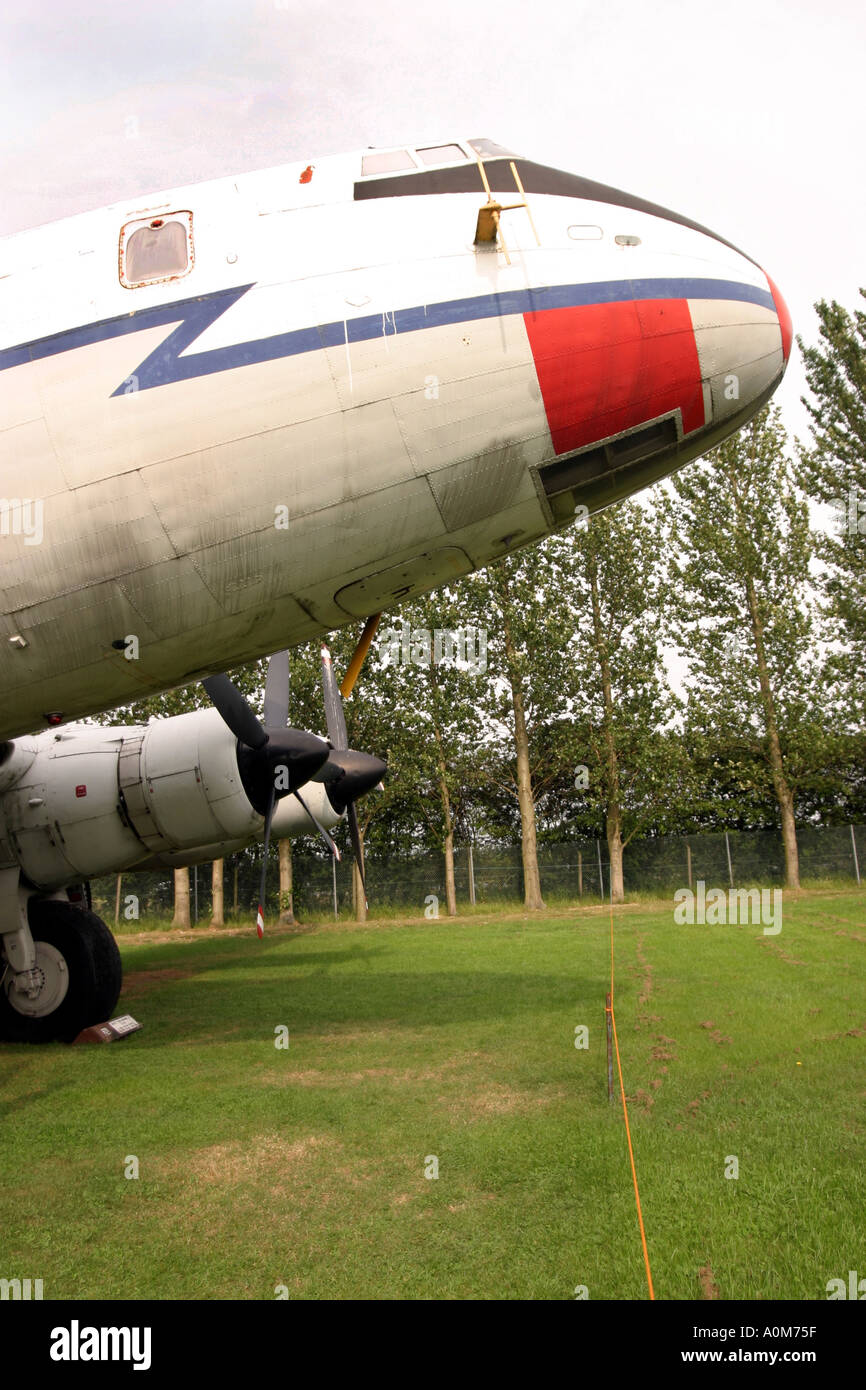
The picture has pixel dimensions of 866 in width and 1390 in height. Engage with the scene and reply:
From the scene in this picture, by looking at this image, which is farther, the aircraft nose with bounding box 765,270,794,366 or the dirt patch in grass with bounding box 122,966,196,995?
the dirt patch in grass with bounding box 122,966,196,995

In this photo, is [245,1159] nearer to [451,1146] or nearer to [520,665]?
[451,1146]

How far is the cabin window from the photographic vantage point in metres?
6.66

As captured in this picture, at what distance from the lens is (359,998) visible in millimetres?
14555

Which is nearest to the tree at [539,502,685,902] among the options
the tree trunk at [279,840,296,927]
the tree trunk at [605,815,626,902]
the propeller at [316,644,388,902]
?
the tree trunk at [605,815,626,902]

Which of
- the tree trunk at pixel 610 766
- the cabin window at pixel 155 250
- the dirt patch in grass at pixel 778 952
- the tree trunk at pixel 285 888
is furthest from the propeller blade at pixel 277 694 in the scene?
the tree trunk at pixel 610 766

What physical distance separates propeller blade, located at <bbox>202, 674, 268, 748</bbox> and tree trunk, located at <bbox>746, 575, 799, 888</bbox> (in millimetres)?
28513

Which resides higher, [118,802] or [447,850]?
[118,802]

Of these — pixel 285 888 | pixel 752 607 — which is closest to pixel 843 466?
pixel 752 607

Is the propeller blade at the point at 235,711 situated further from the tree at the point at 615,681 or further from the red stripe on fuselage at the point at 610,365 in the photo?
the tree at the point at 615,681

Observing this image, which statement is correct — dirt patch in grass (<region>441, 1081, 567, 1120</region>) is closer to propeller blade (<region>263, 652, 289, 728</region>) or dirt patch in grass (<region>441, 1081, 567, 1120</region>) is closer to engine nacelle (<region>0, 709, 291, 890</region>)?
engine nacelle (<region>0, 709, 291, 890</region>)

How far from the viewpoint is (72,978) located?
12086mm

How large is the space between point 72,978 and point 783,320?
1115 cm

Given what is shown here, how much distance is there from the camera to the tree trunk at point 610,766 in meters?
35.2

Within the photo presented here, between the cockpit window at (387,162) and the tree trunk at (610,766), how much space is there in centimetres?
2972
